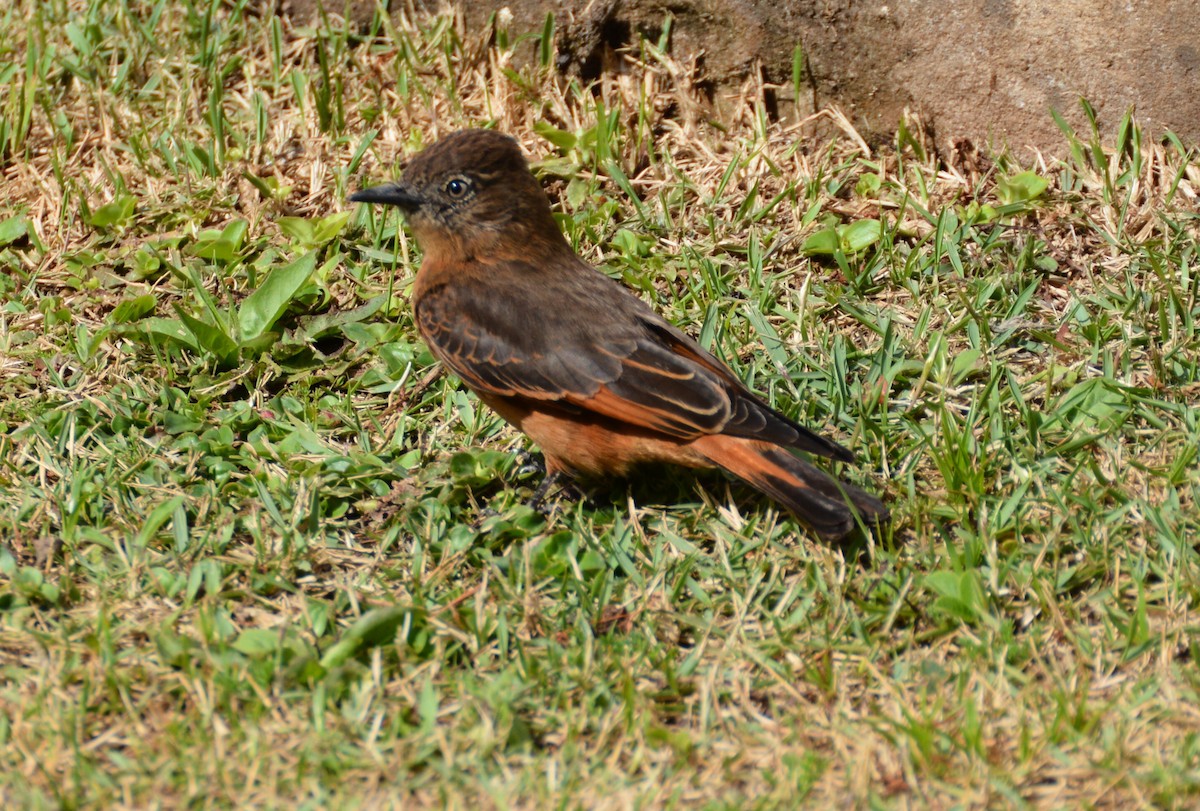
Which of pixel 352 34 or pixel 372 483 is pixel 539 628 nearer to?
pixel 372 483

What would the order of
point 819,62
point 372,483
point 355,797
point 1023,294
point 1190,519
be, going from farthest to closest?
1. point 819,62
2. point 1023,294
3. point 372,483
4. point 1190,519
5. point 355,797

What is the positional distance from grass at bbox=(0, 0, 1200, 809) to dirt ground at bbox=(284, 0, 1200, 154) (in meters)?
0.14

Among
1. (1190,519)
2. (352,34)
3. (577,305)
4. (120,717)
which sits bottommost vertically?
(120,717)

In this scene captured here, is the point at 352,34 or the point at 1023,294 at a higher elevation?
the point at 352,34

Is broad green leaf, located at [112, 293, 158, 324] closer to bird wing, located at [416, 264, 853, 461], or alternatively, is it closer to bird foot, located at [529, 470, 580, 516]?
bird wing, located at [416, 264, 853, 461]

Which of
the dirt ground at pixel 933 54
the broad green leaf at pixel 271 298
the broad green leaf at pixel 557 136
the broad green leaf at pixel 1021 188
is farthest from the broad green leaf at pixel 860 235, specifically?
the broad green leaf at pixel 271 298

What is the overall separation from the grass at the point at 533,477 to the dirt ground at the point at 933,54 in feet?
0.46

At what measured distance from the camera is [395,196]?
5453 mm

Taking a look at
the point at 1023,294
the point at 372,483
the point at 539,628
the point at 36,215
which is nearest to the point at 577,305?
the point at 372,483

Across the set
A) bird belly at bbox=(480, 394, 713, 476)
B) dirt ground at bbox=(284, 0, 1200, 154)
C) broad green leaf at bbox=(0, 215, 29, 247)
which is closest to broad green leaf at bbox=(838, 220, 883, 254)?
dirt ground at bbox=(284, 0, 1200, 154)

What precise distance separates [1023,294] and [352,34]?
385 cm

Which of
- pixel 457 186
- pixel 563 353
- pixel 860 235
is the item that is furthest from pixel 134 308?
pixel 860 235

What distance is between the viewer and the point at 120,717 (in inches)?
154

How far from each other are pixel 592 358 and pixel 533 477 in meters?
0.63
